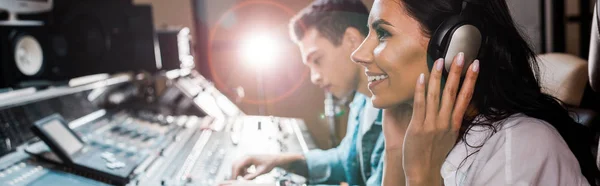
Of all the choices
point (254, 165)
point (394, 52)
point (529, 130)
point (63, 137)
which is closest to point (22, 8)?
point (63, 137)

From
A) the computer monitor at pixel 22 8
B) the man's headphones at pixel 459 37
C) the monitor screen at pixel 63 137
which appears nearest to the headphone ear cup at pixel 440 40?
the man's headphones at pixel 459 37

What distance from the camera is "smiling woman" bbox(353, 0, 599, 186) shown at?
0.76 meters

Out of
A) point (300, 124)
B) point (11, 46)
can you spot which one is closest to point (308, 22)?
point (300, 124)

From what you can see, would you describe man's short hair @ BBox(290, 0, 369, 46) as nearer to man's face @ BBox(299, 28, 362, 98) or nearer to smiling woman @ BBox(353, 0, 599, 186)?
man's face @ BBox(299, 28, 362, 98)

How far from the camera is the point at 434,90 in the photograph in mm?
792

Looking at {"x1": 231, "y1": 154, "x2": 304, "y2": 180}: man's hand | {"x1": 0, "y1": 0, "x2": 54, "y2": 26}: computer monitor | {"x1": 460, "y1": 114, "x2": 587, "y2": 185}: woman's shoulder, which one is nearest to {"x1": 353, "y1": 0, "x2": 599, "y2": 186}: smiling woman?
{"x1": 460, "y1": 114, "x2": 587, "y2": 185}: woman's shoulder

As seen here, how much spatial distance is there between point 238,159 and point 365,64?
1.22ft

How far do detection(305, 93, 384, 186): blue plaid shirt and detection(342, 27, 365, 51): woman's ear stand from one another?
0.45 ft

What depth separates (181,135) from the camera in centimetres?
146

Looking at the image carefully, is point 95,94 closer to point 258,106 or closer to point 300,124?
point 258,106

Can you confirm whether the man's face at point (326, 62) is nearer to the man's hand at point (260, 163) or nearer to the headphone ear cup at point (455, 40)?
the man's hand at point (260, 163)

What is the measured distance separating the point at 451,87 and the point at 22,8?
1263 mm

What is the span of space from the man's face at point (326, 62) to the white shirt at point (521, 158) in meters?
0.38

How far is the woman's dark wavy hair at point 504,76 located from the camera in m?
0.82
